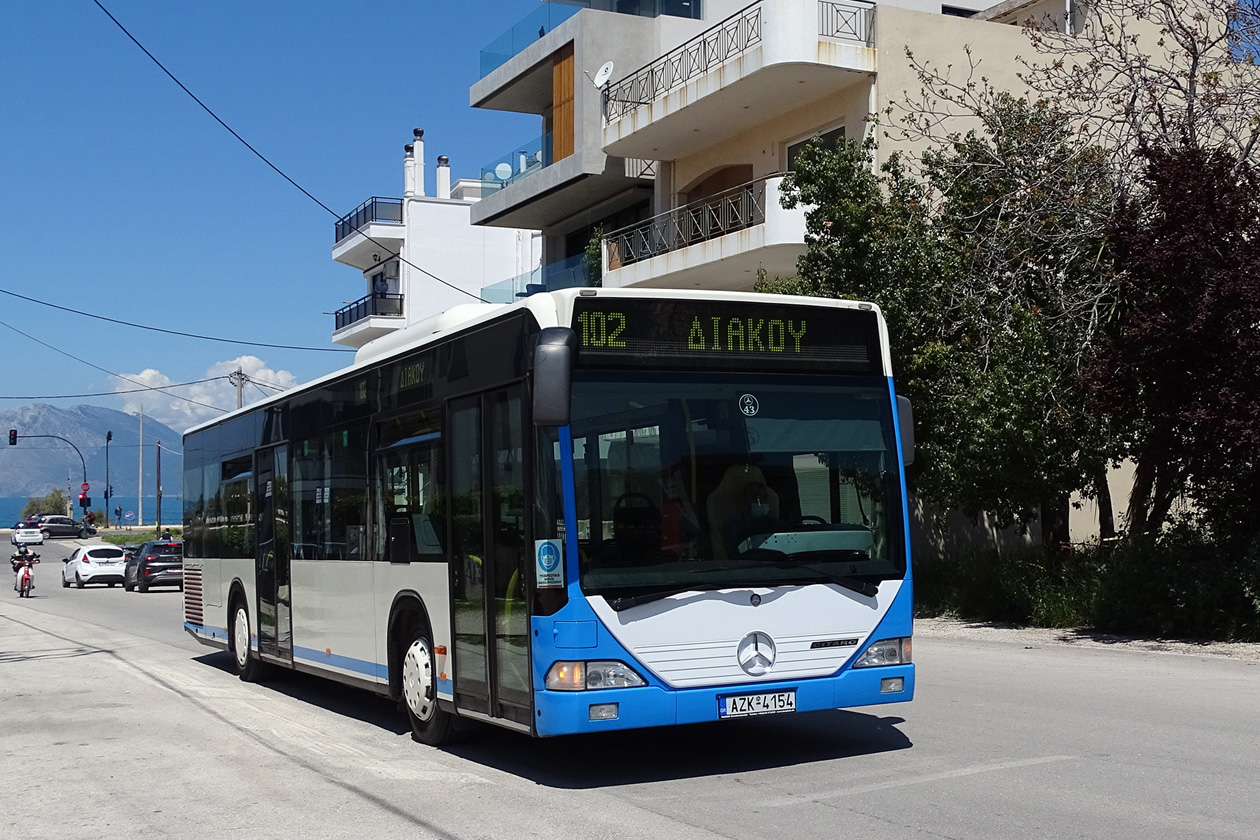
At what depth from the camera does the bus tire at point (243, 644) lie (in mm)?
15070

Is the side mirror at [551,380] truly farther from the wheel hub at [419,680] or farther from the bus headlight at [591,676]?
the wheel hub at [419,680]

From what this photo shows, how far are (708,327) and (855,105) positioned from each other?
1916 cm

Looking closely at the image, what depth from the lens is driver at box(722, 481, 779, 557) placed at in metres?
8.45

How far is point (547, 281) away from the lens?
35.8 m

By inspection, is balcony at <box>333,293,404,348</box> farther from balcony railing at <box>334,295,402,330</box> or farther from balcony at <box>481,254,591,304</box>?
balcony at <box>481,254,591,304</box>

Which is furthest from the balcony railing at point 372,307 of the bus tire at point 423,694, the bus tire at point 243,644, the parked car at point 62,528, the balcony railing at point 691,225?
the parked car at point 62,528

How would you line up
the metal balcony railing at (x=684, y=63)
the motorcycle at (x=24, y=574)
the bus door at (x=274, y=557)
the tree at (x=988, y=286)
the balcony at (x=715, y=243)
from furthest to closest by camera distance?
the motorcycle at (x=24, y=574), the metal balcony railing at (x=684, y=63), the balcony at (x=715, y=243), the tree at (x=988, y=286), the bus door at (x=274, y=557)

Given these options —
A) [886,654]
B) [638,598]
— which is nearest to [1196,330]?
[886,654]

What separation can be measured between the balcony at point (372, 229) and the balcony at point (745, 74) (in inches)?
876

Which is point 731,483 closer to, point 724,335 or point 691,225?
A: point 724,335

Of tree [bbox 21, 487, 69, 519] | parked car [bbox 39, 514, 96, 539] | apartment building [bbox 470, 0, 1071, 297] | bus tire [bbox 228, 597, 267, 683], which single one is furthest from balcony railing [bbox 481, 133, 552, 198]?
tree [bbox 21, 487, 69, 519]

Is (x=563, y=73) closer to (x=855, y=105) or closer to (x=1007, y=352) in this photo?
(x=855, y=105)

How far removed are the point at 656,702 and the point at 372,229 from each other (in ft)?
149

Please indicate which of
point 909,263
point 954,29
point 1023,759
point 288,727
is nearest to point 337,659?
point 288,727
